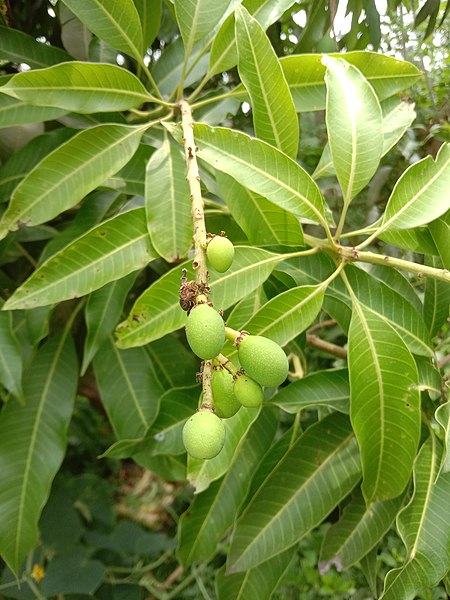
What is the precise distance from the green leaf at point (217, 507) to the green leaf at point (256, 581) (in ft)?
0.18

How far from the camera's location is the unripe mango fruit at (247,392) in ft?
1.55

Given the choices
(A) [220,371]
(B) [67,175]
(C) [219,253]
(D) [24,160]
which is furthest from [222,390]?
(D) [24,160]

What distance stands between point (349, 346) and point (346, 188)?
231mm

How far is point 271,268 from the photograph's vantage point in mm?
790

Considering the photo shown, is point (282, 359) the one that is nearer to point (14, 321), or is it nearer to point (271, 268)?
point (271, 268)

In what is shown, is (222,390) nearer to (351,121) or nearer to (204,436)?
(204,436)

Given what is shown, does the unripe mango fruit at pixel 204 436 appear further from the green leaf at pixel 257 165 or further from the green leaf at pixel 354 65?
the green leaf at pixel 354 65

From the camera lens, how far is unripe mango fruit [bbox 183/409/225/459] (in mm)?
426

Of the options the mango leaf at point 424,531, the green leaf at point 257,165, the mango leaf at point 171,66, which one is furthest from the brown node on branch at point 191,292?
the mango leaf at point 171,66

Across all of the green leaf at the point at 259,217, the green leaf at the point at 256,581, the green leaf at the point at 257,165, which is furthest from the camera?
the green leaf at the point at 256,581

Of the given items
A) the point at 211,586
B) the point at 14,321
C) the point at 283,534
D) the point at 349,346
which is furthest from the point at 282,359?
the point at 211,586

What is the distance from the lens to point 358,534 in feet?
3.01

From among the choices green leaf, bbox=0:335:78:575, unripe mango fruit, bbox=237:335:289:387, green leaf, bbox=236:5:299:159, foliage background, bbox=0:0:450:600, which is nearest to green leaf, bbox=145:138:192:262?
foliage background, bbox=0:0:450:600

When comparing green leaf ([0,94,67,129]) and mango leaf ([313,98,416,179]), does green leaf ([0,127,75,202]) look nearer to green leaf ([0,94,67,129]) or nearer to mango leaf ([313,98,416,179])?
green leaf ([0,94,67,129])
